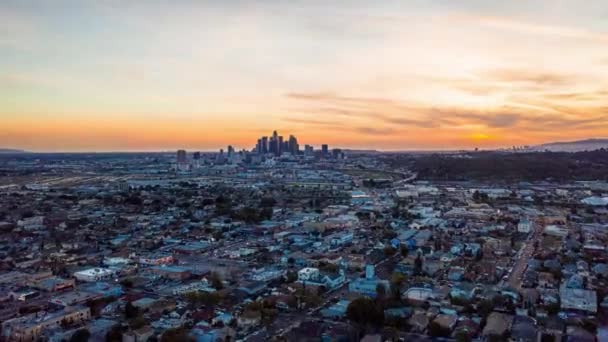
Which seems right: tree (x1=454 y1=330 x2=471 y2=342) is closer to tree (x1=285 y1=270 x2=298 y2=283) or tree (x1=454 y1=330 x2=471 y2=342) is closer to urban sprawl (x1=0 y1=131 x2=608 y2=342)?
urban sprawl (x1=0 y1=131 x2=608 y2=342)

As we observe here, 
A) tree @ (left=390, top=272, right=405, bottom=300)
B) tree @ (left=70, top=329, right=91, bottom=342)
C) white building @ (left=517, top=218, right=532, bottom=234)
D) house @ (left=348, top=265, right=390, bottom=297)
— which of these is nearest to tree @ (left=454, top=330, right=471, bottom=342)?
tree @ (left=390, top=272, right=405, bottom=300)

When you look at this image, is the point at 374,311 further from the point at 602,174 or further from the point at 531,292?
the point at 602,174

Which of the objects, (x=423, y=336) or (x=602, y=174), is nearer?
(x=423, y=336)

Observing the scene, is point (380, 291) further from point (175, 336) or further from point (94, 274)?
point (94, 274)

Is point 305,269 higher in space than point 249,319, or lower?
higher

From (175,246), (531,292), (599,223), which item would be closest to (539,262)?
(531,292)

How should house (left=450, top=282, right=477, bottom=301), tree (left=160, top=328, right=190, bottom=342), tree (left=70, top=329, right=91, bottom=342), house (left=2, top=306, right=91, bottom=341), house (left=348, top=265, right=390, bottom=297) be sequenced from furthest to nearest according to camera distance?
house (left=348, top=265, right=390, bottom=297) < house (left=450, top=282, right=477, bottom=301) < house (left=2, top=306, right=91, bottom=341) < tree (left=70, top=329, right=91, bottom=342) < tree (left=160, top=328, right=190, bottom=342)

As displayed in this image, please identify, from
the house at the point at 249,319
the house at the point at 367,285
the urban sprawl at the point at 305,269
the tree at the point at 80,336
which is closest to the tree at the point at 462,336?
the urban sprawl at the point at 305,269

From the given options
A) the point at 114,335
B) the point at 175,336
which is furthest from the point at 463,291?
the point at 114,335
